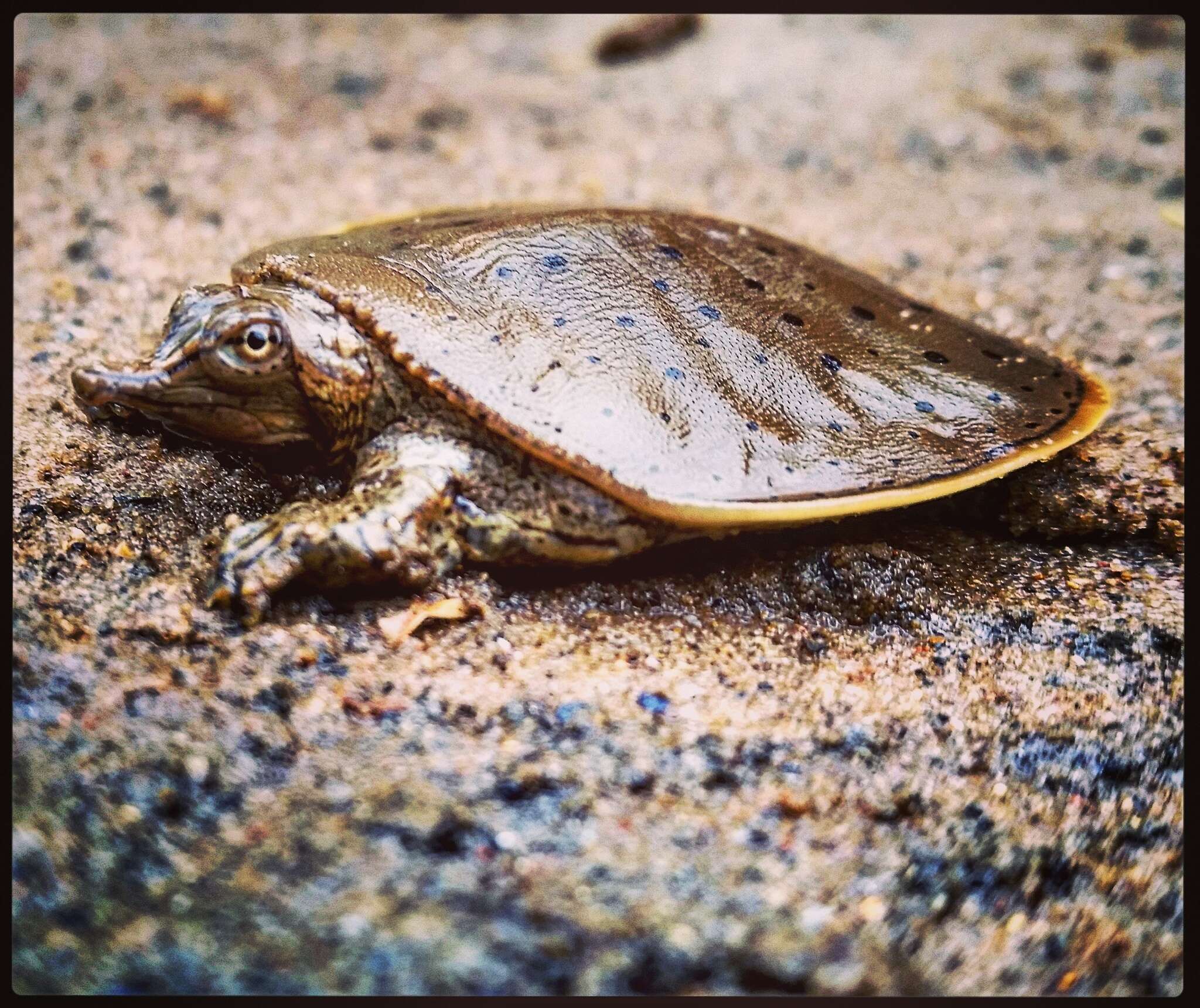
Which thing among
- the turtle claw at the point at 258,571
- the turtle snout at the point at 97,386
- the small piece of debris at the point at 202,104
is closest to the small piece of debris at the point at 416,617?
the turtle claw at the point at 258,571

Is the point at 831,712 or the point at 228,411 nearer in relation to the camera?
the point at 831,712

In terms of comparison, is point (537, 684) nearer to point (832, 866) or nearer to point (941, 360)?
point (832, 866)

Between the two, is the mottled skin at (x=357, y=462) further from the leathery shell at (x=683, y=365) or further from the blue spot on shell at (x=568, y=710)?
the blue spot on shell at (x=568, y=710)

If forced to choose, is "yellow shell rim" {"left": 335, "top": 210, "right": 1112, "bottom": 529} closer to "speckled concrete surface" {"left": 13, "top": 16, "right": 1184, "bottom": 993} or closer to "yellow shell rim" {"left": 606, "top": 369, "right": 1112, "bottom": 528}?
"yellow shell rim" {"left": 606, "top": 369, "right": 1112, "bottom": 528}

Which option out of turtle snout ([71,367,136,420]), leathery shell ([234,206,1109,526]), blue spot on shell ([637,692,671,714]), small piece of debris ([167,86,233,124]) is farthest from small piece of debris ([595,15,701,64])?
blue spot on shell ([637,692,671,714])

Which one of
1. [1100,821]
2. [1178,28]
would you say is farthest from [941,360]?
[1178,28]

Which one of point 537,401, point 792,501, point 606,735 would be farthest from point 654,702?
point 537,401

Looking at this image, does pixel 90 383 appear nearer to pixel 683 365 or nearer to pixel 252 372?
pixel 252 372
